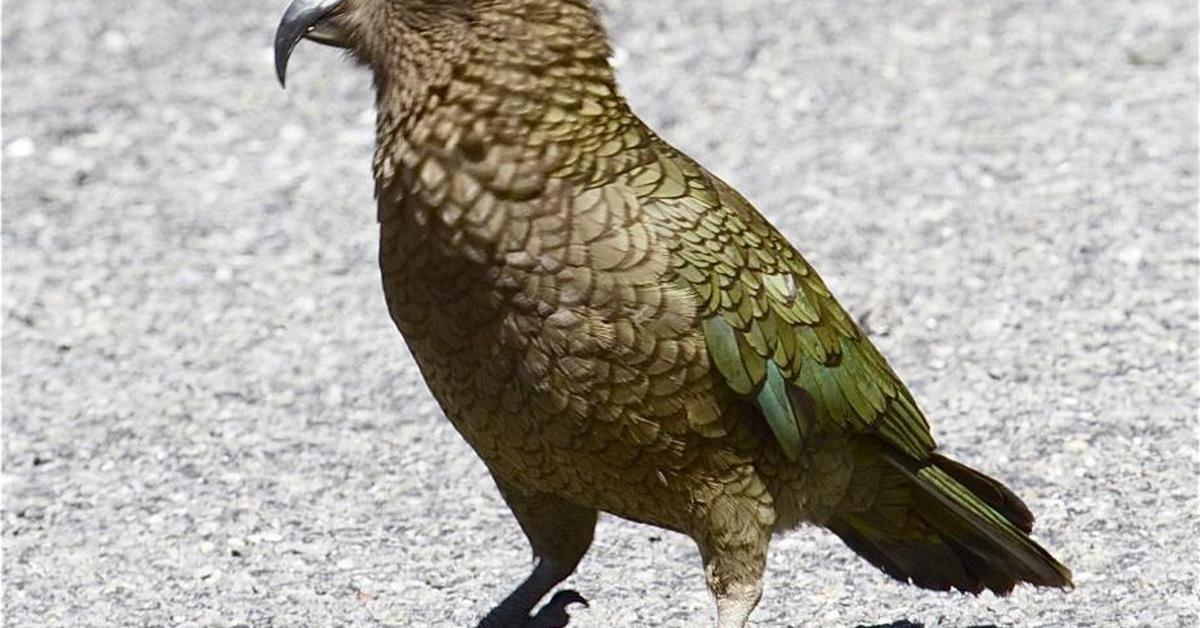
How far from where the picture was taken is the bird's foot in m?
5.25

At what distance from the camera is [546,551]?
16.7 ft

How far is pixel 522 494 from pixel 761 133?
467 cm

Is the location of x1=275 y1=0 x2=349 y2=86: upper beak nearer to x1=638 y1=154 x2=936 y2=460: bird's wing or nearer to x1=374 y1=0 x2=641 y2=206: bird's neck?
x1=374 y1=0 x2=641 y2=206: bird's neck

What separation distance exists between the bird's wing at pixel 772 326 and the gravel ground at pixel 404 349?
0.98m

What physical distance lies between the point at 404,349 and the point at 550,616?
2295mm

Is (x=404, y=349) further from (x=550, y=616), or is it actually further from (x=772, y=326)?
(x=772, y=326)

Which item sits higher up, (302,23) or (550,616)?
(302,23)

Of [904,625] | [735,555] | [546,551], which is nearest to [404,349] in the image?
[546,551]

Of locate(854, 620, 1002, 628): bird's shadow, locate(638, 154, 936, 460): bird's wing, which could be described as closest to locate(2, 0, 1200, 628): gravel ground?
locate(854, 620, 1002, 628): bird's shadow

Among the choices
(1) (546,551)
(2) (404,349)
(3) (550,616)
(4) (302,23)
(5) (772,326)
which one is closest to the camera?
(4) (302,23)

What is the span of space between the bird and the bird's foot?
2.29ft

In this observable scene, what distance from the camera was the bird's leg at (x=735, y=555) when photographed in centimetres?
453

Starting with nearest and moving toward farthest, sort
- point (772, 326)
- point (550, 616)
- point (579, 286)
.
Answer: point (579, 286) → point (772, 326) → point (550, 616)

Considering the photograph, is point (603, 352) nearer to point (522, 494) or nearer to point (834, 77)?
point (522, 494)
